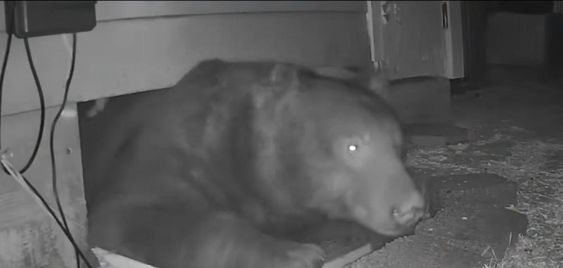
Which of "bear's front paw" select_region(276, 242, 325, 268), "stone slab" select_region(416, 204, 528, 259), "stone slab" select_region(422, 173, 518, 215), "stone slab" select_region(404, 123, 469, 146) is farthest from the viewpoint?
"stone slab" select_region(404, 123, 469, 146)

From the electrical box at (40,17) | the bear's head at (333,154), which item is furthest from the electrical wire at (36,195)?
the bear's head at (333,154)

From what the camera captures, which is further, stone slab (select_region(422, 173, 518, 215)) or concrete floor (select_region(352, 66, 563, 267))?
stone slab (select_region(422, 173, 518, 215))

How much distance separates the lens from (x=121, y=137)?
136 centimetres

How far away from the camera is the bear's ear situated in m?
1.19

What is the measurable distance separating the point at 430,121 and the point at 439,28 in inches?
14.6

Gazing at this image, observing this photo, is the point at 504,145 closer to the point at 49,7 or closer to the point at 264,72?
the point at 264,72

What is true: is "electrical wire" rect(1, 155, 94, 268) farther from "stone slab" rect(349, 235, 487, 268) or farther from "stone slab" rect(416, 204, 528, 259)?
"stone slab" rect(416, 204, 528, 259)

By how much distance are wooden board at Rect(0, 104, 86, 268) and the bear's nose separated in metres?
0.58

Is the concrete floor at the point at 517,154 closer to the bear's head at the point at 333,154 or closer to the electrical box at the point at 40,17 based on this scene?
the bear's head at the point at 333,154

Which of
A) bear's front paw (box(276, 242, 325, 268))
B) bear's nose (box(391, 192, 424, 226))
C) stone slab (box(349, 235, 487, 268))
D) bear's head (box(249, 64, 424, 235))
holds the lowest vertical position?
stone slab (box(349, 235, 487, 268))

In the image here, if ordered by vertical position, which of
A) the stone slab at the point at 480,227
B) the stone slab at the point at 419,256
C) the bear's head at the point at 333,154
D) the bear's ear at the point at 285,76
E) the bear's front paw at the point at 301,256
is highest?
the bear's ear at the point at 285,76

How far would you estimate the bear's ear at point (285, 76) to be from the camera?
1188 millimetres

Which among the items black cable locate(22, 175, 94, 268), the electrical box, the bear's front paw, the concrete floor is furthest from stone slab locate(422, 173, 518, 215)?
the electrical box

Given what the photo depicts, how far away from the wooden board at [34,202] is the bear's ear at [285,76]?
0.36 metres
